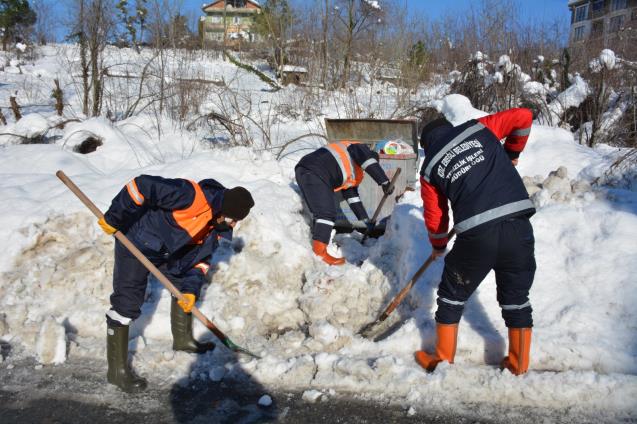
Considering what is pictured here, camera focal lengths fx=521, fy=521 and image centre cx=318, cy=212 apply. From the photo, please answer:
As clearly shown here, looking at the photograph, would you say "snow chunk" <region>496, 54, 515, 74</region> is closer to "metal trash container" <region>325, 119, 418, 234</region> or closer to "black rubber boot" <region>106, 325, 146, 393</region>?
"metal trash container" <region>325, 119, 418, 234</region>

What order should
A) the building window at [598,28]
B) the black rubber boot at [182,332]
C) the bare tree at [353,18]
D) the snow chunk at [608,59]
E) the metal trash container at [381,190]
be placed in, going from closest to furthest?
the black rubber boot at [182,332] → the metal trash container at [381,190] → the snow chunk at [608,59] → the building window at [598,28] → the bare tree at [353,18]

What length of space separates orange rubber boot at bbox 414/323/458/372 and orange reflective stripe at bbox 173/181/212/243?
163 centimetres

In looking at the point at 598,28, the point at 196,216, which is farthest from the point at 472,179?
the point at 598,28

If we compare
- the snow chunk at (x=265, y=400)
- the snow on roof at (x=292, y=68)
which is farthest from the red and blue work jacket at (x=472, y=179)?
the snow on roof at (x=292, y=68)

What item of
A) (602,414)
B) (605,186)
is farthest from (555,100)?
(602,414)

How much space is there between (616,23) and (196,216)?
9.49 meters

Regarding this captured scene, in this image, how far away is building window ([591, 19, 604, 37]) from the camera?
959 cm

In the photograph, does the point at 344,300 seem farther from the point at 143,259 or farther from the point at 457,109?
the point at 457,109

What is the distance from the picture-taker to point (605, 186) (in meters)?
4.81

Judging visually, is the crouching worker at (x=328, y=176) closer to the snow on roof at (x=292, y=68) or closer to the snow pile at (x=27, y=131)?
the snow pile at (x=27, y=131)

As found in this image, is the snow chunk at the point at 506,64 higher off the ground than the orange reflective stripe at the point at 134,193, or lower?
higher

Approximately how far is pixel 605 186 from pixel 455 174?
2.60 metres

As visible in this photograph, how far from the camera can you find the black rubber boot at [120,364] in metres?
3.22

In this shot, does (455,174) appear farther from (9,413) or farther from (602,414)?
(9,413)
